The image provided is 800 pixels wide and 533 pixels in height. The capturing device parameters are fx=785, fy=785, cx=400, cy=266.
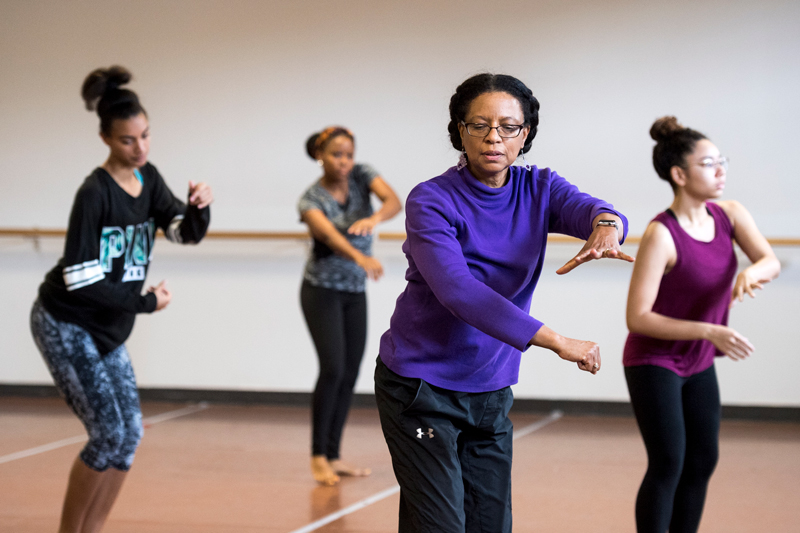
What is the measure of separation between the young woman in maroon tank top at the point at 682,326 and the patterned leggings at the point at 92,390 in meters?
1.51

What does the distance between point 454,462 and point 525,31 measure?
384cm

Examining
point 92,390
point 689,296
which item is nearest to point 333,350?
point 92,390

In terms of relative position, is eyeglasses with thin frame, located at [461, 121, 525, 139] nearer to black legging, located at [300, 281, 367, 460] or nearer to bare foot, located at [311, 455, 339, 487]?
black legging, located at [300, 281, 367, 460]

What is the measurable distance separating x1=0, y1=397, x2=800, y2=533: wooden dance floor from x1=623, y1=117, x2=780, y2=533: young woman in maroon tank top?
0.73 meters

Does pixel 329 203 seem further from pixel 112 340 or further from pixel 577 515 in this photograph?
pixel 577 515

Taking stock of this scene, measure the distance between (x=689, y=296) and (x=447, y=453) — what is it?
103 cm

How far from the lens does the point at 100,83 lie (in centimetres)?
248

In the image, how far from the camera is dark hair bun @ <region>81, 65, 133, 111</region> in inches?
97.2

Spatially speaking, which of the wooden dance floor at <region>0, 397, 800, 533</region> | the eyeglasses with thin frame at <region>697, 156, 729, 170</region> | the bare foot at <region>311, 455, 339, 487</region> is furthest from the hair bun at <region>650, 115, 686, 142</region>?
the bare foot at <region>311, 455, 339, 487</region>

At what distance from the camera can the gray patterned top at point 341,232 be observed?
3584 millimetres

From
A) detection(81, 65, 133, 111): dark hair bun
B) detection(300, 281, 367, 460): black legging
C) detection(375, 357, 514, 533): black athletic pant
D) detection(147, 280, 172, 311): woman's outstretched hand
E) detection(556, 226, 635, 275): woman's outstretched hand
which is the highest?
detection(81, 65, 133, 111): dark hair bun

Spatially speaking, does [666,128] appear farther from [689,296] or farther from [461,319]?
[461,319]

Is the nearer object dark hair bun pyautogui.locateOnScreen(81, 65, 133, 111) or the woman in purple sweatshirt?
the woman in purple sweatshirt

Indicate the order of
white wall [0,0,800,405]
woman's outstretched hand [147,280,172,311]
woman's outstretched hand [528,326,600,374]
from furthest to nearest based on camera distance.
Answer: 1. white wall [0,0,800,405]
2. woman's outstretched hand [147,280,172,311]
3. woman's outstretched hand [528,326,600,374]
